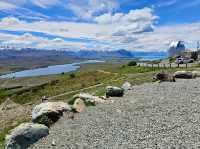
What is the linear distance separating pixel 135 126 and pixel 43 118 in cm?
940

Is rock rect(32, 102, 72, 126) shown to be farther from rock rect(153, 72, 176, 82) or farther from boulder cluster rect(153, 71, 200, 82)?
boulder cluster rect(153, 71, 200, 82)

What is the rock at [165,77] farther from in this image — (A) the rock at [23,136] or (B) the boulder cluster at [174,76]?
(A) the rock at [23,136]

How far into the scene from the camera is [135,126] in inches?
1033

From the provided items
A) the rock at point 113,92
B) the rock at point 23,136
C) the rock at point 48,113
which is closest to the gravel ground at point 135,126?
the rock at point 23,136

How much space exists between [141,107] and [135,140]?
10.9 metres

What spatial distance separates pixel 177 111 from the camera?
29812 mm

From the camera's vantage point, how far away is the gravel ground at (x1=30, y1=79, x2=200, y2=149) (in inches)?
875

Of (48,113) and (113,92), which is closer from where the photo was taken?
(48,113)

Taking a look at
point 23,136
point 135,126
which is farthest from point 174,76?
point 23,136

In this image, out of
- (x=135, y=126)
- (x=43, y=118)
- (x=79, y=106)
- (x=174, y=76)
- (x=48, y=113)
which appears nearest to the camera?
(x=135, y=126)

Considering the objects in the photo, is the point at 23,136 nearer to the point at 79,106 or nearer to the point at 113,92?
the point at 79,106

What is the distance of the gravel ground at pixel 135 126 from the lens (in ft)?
72.9

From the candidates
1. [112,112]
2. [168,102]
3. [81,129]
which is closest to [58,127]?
[81,129]

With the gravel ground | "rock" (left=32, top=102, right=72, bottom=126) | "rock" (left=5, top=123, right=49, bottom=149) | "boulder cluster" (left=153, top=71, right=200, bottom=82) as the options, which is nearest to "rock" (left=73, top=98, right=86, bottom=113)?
Result: the gravel ground
